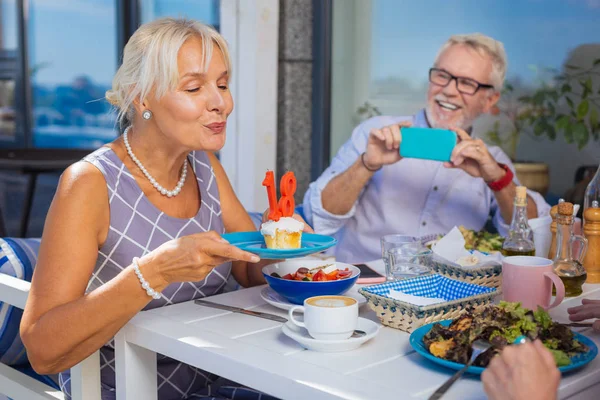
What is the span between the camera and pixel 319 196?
297cm

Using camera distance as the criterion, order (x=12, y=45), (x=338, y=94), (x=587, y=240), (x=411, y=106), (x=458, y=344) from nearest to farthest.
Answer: (x=458, y=344) < (x=587, y=240) < (x=411, y=106) < (x=338, y=94) < (x=12, y=45)

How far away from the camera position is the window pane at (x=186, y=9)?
4979 mm

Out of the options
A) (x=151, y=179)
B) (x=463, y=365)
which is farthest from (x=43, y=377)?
(x=463, y=365)

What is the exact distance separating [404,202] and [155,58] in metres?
1.51

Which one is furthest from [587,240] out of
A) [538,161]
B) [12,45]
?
[12,45]

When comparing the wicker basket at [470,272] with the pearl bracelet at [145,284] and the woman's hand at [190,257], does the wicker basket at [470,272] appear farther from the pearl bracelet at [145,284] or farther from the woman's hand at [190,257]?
the pearl bracelet at [145,284]

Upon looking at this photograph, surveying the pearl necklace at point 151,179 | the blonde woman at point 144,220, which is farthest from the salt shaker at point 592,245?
the pearl necklace at point 151,179

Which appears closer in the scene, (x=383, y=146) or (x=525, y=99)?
(x=383, y=146)

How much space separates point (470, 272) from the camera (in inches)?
73.9

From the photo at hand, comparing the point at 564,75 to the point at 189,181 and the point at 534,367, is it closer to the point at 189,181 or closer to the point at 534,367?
the point at 189,181

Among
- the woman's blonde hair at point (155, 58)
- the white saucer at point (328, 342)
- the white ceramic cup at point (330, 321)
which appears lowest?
the white saucer at point (328, 342)

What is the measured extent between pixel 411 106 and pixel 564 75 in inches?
33.8

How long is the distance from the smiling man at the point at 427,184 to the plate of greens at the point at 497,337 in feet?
4.78

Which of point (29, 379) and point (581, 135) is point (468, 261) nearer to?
point (29, 379)
